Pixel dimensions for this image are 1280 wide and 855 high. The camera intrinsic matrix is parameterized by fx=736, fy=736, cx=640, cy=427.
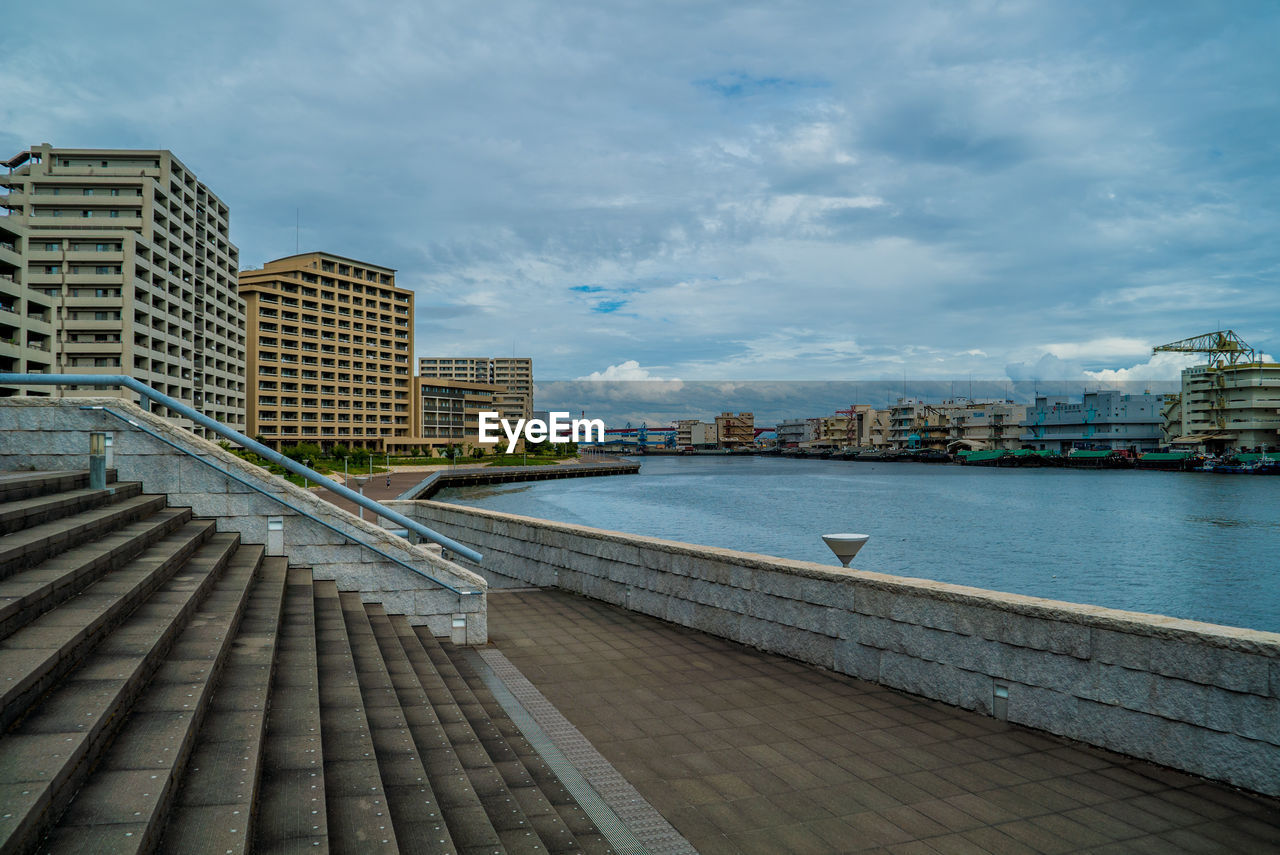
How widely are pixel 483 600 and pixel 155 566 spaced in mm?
3674

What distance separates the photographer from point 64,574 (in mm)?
4391

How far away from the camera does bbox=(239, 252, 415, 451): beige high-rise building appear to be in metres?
98.3

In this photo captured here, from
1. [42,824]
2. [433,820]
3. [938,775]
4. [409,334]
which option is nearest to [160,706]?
[42,824]

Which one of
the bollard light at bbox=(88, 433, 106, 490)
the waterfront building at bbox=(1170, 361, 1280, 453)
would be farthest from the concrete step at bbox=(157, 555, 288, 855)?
the waterfront building at bbox=(1170, 361, 1280, 453)

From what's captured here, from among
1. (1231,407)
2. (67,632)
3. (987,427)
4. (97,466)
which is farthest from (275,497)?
(987,427)

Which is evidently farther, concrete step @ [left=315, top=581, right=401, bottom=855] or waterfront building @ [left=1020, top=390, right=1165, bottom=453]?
waterfront building @ [left=1020, top=390, right=1165, bottom=453]

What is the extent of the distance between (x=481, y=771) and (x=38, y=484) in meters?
4.64

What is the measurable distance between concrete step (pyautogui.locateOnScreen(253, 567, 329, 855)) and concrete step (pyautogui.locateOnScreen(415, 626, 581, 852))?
46.5 inches

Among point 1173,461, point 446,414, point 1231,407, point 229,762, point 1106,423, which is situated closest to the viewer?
point 229,762

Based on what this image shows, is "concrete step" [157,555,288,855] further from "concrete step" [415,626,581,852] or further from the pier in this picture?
the pier

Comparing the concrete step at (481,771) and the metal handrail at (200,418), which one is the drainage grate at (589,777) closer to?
the concrete step at (481,771)

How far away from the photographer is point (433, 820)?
366cm

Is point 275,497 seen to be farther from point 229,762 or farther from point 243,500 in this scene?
point 229,762

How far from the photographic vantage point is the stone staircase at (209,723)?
287 cm
